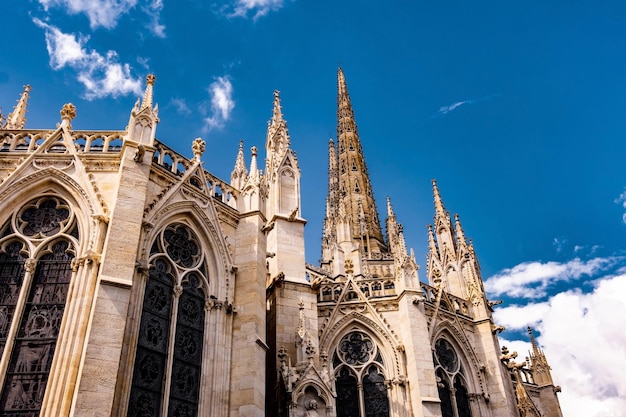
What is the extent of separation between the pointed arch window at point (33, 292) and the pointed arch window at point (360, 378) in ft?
27.1

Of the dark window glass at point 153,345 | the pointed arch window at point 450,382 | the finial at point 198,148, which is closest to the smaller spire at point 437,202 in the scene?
the pointed arch window at point 450,382

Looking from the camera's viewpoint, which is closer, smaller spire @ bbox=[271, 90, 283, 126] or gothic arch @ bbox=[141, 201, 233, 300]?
gothic arch @ bbox=[141, 201, 233, 300]

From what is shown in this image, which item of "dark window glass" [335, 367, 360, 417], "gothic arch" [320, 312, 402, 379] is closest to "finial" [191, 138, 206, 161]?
"gothic arch" [320, 312, 402, 379]

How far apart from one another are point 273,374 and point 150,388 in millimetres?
4231

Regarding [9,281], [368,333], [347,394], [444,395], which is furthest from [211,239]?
[444,395]

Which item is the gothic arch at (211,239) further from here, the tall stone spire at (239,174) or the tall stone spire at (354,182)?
the tall stone spire at (354,182)

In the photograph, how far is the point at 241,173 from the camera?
16531 mm

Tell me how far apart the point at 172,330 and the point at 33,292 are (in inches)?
107

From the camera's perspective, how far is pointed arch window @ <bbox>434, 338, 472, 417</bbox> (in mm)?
17594

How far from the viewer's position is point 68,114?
14.1m

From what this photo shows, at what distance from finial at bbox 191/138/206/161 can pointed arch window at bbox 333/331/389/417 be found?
22.1ft

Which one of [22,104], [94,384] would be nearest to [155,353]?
[94,384]

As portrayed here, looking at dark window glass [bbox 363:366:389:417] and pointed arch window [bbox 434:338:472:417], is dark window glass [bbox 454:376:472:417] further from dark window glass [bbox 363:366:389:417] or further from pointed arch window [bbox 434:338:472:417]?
dark window glass [bbox 363:366:389:417]

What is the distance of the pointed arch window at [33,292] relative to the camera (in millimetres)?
10570
